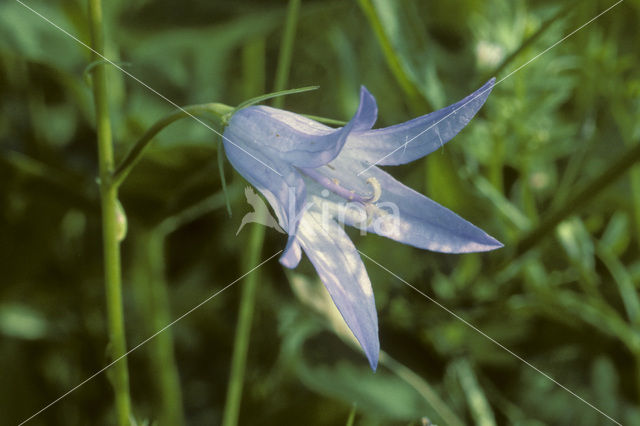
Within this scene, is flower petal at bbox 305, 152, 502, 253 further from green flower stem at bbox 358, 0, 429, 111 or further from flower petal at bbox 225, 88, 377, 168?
green flower stem at bbox 358, 0, 429, 111

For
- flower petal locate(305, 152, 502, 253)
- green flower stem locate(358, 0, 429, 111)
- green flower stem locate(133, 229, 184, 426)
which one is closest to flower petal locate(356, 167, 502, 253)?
flower petal locate(305, 152, 502, 253)

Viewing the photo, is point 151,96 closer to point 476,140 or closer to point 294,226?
point 476,140

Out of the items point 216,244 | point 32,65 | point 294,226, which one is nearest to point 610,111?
point 216,244

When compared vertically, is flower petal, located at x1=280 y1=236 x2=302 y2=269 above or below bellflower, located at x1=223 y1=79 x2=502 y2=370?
below

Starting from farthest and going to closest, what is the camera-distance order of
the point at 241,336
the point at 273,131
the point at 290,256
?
the point at 241,336, the point at 273,131, the point at 290,256

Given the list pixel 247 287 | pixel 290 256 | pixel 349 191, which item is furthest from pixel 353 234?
pixel 290 256

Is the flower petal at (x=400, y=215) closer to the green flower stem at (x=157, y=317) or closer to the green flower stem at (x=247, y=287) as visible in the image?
the green flower stem at (x=247, y=287)

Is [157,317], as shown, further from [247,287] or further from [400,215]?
[400,215]
